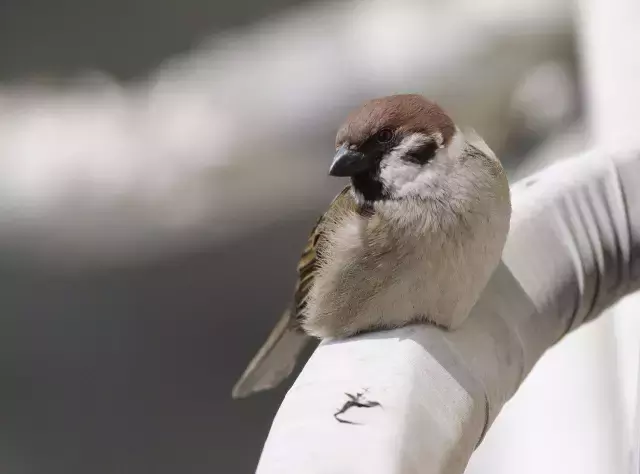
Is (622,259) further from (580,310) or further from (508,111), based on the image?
(508,111)

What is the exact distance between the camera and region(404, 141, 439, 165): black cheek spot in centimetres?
44

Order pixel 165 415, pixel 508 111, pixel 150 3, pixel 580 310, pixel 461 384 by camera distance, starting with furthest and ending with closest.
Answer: pixel 508 111 < pixel 150 3 < pixel 165 415 < pixel 580 310 < pixel 461 384

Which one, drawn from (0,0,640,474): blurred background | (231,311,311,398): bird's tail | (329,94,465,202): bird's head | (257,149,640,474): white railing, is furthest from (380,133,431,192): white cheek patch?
(0,0,640,474): blurred background

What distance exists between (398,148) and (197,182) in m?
0.62

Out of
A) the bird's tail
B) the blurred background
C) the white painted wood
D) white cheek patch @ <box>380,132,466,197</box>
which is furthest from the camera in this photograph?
the blurred background

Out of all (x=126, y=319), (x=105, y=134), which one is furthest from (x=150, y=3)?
(x=126, y=319)

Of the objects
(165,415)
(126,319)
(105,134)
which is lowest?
(165,415)

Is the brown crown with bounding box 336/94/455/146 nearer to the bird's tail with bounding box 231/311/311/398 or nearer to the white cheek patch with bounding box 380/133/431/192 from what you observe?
the white cheek patch with bounding box 380/133/431/192

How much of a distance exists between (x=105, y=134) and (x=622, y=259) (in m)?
0.77

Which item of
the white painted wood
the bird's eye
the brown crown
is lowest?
the white painted wood

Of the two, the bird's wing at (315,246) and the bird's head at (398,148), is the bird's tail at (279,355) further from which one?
the bird's head at (398,148)

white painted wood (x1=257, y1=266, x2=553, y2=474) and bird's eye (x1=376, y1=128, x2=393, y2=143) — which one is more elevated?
bird's eye (x1=376, y1=128, x2=393, y2=143)

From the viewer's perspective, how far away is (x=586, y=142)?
1.07m

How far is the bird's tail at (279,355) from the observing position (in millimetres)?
615
